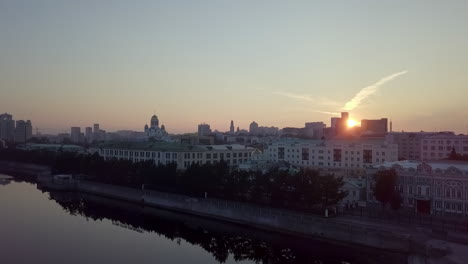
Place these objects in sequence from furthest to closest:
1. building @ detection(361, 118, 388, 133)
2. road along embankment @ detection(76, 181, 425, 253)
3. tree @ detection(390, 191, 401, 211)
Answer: building @ detection(361, 118, 388, 133) < tree @ detection(390, 191, 401, 211) < road along embankment @ detection(76, 181, 425, 253)

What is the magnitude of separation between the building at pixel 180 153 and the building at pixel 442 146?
2821 centimetres

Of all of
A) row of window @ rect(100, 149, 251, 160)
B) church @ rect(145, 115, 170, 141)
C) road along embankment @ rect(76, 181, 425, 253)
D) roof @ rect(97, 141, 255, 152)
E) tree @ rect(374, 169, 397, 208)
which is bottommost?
road along embankment @ rect(76, 181, 425, 253)

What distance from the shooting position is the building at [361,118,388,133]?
3905 inches

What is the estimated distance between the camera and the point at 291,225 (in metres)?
35.6

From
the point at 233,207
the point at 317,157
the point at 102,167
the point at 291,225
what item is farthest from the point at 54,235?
the point at 317,157

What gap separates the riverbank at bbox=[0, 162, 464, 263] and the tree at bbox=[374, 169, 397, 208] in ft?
14.5

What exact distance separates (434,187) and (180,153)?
3772 cm

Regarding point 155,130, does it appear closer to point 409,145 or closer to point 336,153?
point 336,153

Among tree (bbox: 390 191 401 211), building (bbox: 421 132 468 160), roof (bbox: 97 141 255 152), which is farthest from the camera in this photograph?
roof (bbox: 97 141 255 152)

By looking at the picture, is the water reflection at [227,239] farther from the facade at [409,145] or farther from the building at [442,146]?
the facade at [409,145]

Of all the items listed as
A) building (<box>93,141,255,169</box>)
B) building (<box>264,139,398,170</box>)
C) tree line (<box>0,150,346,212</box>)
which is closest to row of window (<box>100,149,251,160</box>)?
building (<box>93,141,255,169</box>)

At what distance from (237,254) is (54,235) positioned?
1562 cm

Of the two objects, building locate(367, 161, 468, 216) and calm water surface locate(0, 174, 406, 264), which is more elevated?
building locate(367, 161, 468, 216)

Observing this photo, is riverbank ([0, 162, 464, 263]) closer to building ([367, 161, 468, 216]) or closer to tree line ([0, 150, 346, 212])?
tree line ([0, 150, 346, 212])
